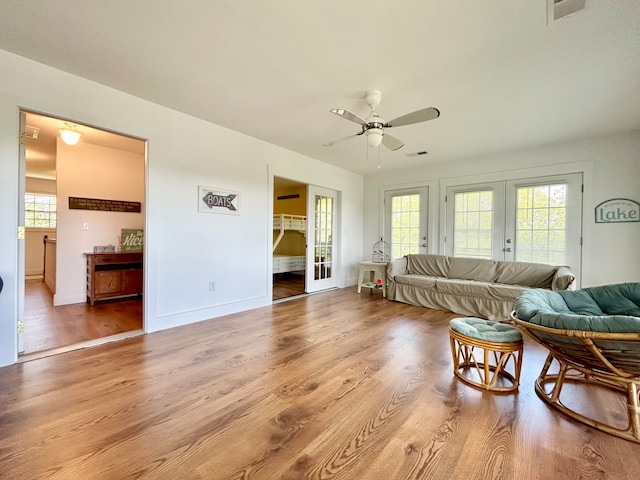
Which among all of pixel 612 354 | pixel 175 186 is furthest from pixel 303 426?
pixel 175 186

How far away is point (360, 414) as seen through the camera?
5.60 ft

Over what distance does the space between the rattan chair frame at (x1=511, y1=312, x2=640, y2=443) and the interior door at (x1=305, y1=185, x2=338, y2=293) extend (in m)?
3.80

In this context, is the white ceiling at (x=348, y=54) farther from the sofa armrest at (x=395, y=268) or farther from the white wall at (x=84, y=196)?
the sofa armrest at (x=395, y=268)

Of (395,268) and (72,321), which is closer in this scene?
(72,321)

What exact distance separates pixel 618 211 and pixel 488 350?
356cm

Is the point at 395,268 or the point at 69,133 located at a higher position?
the point at 69,133

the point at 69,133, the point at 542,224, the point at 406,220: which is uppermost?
the point at 69,133

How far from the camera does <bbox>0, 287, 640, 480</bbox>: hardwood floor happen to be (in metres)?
1.30

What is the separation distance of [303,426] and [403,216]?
4.92 meters

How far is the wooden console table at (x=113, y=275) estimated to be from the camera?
426cm

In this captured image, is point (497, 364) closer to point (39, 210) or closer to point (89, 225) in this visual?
point (89, 225)

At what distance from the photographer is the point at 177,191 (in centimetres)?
332

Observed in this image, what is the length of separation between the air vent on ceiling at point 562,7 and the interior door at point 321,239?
12.7ft

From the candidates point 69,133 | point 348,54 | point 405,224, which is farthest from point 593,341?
point 69,133
